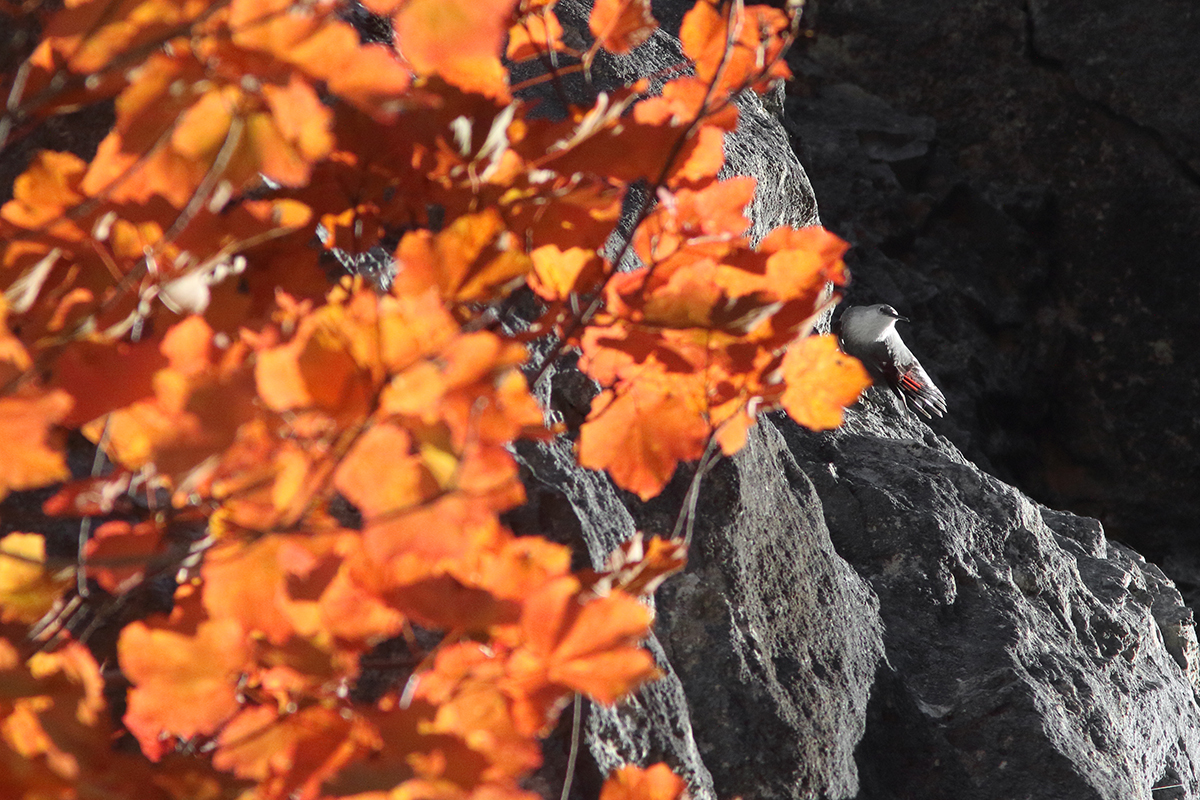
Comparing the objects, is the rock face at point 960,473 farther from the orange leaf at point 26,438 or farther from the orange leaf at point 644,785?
the orange leaf at point 26,438

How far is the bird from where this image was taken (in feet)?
6.95

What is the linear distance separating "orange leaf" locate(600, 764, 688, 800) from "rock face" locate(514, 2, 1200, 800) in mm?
122

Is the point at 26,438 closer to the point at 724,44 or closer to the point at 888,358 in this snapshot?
the point at 724,44

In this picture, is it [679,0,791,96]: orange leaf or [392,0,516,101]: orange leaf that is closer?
[392,0,516,101]: orange leaf

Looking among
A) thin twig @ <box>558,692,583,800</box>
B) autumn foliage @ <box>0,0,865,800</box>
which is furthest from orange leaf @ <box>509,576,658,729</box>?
thin twig @ <box>558,692,583,800</box>

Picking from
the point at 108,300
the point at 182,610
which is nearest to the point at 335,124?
the point at 108,300

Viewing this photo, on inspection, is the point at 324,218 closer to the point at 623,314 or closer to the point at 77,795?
the point at 623,314

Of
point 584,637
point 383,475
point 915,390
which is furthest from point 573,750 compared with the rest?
point 915,390

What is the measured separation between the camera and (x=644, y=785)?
2.03ft

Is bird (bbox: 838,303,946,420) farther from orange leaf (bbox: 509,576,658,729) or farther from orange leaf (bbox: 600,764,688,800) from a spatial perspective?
orange leaf (bbox: 509,576,658,729)

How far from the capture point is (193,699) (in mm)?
451

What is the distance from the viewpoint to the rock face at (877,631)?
0.88 metres

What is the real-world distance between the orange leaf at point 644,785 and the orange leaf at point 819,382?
0.79 feet

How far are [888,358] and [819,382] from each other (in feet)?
5.15
